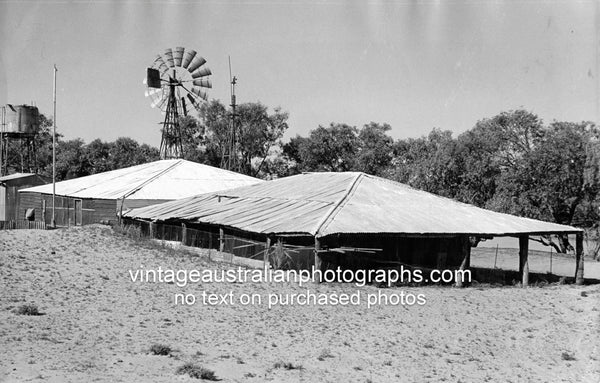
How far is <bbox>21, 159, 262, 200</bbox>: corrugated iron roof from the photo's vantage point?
37.1 m

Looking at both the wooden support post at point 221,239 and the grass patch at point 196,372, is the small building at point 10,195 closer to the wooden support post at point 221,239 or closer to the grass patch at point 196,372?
the wooden support post at point 221,239

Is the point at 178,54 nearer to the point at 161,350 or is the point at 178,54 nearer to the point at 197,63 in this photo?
the point at 197,63

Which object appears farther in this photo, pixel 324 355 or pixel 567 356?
pixel 567 356

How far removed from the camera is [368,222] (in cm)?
2150

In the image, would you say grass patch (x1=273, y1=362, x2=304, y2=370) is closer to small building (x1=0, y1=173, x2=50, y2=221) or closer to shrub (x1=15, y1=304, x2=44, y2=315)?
shrub (x1=15, y1=304, x2=44, y2=315)

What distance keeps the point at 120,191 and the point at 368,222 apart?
1953 cm

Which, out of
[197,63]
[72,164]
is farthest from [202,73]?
[72,164]

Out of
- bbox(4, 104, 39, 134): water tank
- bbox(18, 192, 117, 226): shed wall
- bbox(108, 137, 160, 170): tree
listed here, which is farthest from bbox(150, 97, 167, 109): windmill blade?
bbox(108, 137, 160, 170): tree

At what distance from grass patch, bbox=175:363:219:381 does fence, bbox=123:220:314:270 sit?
29.0ft

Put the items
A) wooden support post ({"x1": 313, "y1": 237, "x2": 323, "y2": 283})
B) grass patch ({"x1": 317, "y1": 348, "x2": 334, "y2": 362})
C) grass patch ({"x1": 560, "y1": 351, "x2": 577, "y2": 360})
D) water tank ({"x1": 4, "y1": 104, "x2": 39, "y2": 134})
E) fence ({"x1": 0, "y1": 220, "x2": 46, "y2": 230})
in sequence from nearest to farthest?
grass patch ({"x1": 317, "y1": 348, "x2": 334, "y2": 362}) < grass patch ({"x1": 560, "y1": 351, "x2": 577, "y2": 360}) < wooden support post ({"x1": 313, "y1": 237, "x2": 323, "y2": 283}) < fence ({"x1": 0, "y1": 220, "x2": 46, "y2": 230}) < water tank ({"x1": 4, "y1": 104, "x2": 39, "y2": 134})

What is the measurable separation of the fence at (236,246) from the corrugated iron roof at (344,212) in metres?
0.67

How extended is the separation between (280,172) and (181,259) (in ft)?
146

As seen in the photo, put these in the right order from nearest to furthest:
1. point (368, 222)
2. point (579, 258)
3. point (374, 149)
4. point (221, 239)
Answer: point (368, 222)
point (579, 258)
point (221, 239)
point (374, 149)

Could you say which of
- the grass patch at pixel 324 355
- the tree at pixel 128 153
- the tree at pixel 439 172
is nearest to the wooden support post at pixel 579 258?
the grass patch at pixel 324 355
